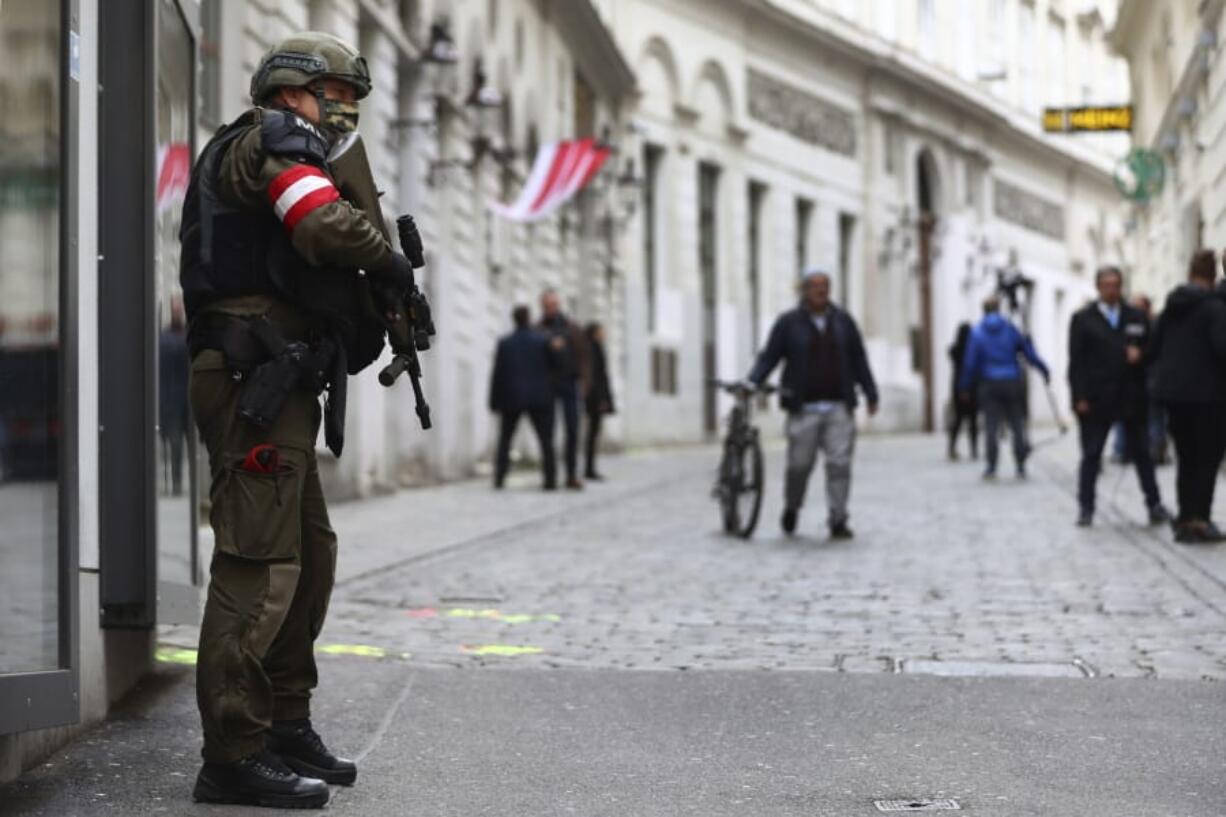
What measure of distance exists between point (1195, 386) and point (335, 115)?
333 inches

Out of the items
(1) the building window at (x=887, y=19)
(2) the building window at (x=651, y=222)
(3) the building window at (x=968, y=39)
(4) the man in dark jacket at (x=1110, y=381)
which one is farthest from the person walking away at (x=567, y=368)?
(3) the building window at (x=968, y=39)

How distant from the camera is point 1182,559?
1187 centimetres

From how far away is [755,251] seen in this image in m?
42.3

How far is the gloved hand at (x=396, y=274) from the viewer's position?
5098 millimetres

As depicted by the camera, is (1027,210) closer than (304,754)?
No

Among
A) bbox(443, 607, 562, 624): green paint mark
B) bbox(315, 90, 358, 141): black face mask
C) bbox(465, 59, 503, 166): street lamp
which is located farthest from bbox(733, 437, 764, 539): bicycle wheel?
bbox(465, 59, 503, 166): street lamp

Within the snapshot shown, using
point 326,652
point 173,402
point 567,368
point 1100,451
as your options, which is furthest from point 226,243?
point 567,368

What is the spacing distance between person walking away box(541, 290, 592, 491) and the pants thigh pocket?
1461cm

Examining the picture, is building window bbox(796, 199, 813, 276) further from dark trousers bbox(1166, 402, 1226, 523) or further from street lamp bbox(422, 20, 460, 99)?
dark trousers bbox(1166, 402, 1226, 523)

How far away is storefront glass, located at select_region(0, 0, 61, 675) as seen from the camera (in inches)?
195

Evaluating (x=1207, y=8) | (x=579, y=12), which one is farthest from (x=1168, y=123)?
(x=579, y=12)

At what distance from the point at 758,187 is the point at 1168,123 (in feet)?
54.3

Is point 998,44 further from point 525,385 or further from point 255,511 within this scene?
point 255,511

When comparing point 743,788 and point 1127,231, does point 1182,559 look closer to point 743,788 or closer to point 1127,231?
point 743,788
